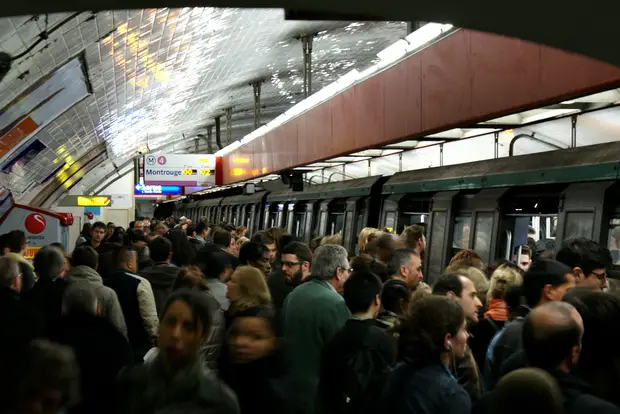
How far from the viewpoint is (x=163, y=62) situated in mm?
14359

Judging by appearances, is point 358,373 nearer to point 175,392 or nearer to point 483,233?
point 175,392

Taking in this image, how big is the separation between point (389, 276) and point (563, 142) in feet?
13.8

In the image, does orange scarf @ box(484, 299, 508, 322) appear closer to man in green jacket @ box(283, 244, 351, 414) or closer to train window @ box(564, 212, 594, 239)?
man in green jacket @ box(283, 244, 351, 414)

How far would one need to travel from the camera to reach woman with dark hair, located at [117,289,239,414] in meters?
2.90

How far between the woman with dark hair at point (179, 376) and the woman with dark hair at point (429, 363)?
24.2 inches

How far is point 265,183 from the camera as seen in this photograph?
2677cm

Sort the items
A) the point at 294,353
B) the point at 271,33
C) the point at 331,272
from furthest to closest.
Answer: the point at 271,33
the point at 331,272
the point at 294,353

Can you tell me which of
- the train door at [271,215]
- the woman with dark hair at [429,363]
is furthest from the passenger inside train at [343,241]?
the train door at [271,215]

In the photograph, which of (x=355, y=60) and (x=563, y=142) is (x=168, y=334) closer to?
(x=563, y=142)

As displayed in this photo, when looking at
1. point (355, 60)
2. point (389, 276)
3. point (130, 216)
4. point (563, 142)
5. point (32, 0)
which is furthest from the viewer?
point (130, 216)

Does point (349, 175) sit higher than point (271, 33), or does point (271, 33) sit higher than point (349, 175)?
point (271, 33)

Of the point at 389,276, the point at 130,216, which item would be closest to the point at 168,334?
the point at 389,276

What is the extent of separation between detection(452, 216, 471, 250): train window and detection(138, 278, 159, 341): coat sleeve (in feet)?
15.3

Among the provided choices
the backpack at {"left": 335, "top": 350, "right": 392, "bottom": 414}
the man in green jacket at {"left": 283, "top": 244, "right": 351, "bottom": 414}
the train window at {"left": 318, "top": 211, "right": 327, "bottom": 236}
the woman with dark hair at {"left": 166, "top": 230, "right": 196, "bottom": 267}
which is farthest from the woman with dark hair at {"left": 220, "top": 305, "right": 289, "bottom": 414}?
the train window at {"left": 318, "top": 211, "right": 327, "bottom": 236}
